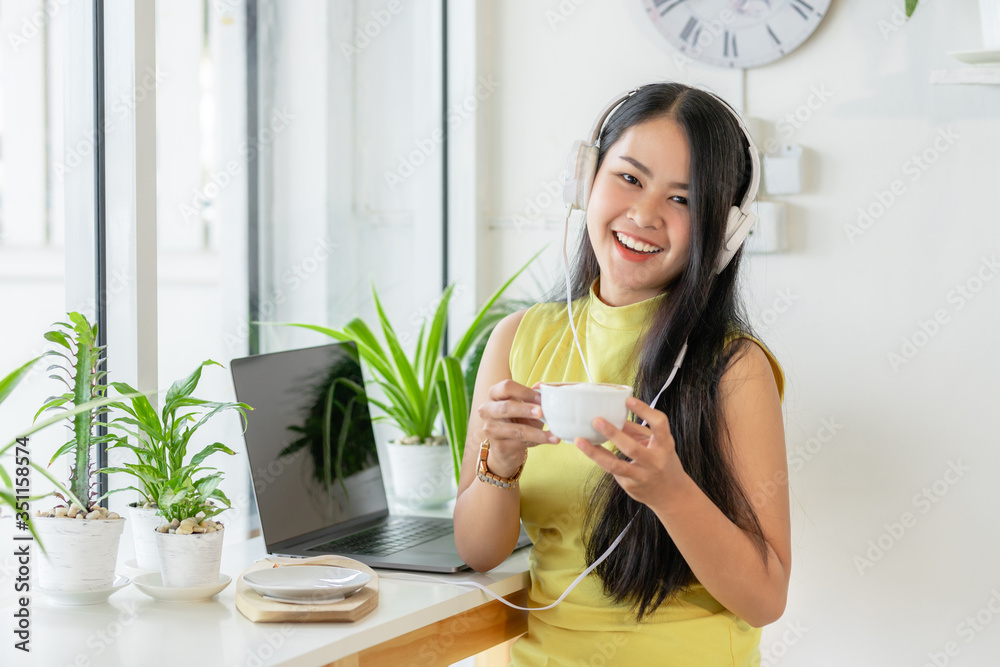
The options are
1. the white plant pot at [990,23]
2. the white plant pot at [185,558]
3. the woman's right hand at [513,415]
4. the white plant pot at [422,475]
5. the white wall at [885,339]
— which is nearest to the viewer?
the woman's right hand at [513,415]

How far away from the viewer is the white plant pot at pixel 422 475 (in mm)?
1857

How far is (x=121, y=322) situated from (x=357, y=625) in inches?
25.2

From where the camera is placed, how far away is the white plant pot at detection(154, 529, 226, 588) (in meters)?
1.16

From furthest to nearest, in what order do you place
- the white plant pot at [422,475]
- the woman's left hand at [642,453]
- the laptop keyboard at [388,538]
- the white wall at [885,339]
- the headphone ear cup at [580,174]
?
the white plant pot at [422,475]
the white wall at [885,339]
the laptop keyboard at [388,538]
the headphone ear cup at [580,174]
the woman's left hand at [642,453]

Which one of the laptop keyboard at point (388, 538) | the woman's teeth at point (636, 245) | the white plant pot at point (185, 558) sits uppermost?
the woman's teeth at point (636, 245)

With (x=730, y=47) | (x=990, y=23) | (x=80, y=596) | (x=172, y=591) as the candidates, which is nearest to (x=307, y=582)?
(x=172, y=591)

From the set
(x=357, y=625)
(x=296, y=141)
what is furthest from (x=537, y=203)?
(x=357, y=625)

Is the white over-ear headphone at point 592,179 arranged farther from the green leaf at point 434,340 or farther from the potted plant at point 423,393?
the green leaf at point 434,340

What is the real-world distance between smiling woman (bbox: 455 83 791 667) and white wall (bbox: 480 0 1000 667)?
55cm

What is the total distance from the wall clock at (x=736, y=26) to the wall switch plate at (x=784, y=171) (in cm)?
19

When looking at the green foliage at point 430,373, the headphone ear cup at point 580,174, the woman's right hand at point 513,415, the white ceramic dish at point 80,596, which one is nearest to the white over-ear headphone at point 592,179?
the headphone ear cup at point 580,174

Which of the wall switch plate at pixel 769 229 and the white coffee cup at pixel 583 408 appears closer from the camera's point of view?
the white coffee cup at pixel 583 408

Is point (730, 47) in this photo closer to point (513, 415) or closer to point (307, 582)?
point (513, 415)

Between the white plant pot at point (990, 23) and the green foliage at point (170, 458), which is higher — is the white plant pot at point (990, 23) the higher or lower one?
the higher one
